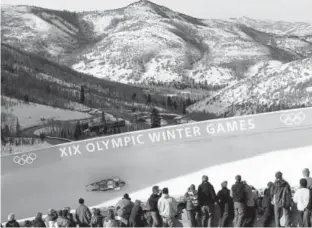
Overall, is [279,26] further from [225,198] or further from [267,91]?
[225,198]

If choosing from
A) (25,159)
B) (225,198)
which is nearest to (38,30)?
(25,159)

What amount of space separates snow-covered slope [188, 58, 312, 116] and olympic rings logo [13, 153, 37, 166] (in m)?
3.91

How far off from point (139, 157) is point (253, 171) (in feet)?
8.58

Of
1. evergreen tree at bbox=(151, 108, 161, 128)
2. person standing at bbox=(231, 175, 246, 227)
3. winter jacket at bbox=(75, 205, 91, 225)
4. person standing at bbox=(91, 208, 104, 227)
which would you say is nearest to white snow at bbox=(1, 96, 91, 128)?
evergreen tree at bbox=(151, 108, 161, 128)

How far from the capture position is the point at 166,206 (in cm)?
1109

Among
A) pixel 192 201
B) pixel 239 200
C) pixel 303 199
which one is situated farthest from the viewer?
pixel 192 201

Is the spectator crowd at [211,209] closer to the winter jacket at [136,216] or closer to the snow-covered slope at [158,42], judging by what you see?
the winter jacket at [136,216]

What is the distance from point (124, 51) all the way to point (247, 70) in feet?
10.8

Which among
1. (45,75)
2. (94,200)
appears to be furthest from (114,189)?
(45,75)

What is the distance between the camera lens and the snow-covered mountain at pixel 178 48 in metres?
17.1

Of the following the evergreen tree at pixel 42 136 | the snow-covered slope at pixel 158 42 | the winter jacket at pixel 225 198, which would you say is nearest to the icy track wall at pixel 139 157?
the evergreen tree at pixel 42 136

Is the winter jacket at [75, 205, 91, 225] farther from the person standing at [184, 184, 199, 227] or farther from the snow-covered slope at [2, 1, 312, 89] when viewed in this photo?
the snow-covered slope at [2, 1, 312, 89]

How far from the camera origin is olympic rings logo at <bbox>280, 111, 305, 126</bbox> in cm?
1616

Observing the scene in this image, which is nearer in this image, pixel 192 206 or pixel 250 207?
pixel 250 207
